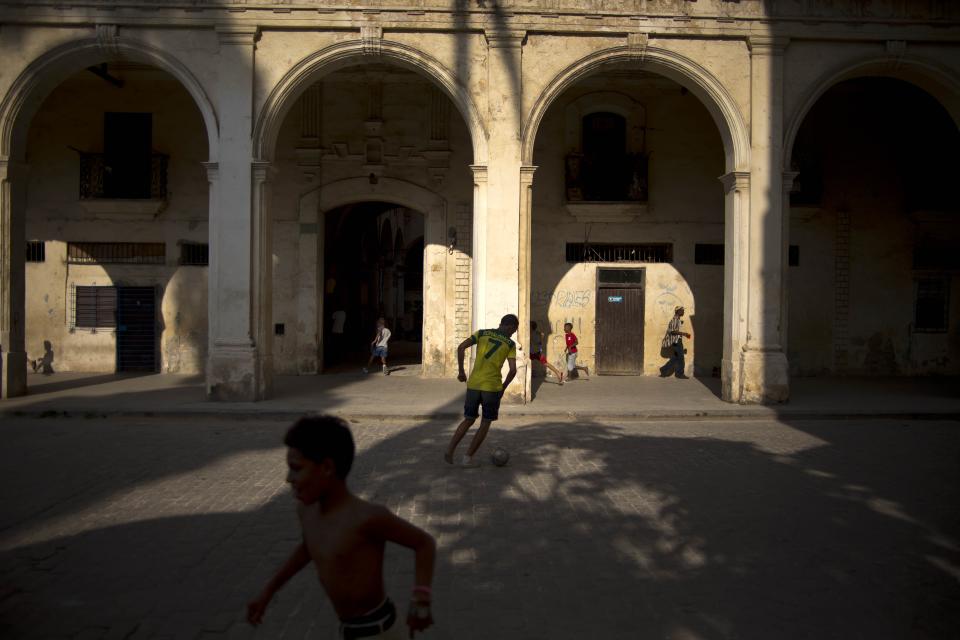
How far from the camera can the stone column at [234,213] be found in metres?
12.2

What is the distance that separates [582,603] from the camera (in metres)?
4.25

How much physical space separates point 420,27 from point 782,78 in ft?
20.9

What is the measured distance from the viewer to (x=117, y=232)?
53.6ft

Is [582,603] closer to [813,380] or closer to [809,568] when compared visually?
[809,568]

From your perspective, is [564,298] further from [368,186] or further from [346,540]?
[346,540]

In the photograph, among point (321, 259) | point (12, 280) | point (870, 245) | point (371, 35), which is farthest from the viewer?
point (870, 245)

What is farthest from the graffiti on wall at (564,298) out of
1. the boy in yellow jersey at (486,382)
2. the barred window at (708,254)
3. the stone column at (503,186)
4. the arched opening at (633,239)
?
the boy in yellow jersey at (486,382)

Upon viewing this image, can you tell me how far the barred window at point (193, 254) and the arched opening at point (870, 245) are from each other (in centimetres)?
1364

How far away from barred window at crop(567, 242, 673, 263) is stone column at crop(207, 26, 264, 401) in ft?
25.1

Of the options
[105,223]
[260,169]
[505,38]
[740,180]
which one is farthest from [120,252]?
[740,180]

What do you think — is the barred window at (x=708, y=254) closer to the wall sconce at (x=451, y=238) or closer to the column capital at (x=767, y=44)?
the column capital at (x=767, y=44)

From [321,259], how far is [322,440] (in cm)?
1467

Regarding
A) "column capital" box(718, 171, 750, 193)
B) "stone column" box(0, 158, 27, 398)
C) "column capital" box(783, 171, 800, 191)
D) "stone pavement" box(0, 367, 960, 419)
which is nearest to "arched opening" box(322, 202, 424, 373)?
"stone pavement" box(0, 367, 960, 419)

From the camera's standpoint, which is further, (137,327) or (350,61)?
(137,327)
